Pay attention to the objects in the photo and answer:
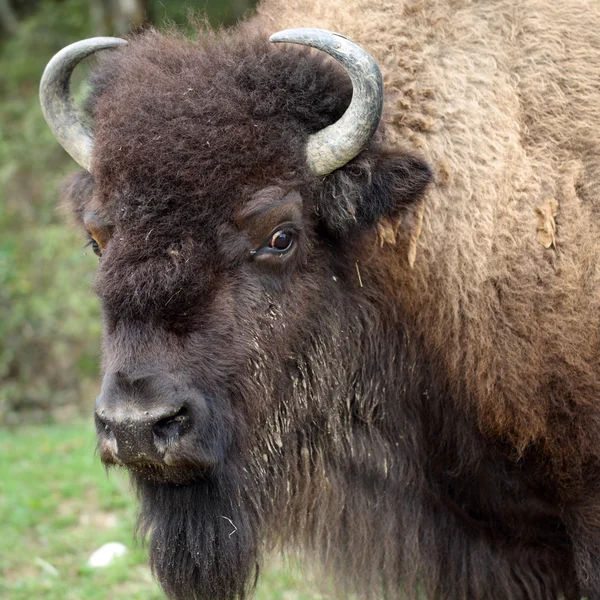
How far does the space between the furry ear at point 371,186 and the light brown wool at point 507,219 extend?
11.8 inches

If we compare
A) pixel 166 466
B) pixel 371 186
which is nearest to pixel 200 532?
pixel 166 466

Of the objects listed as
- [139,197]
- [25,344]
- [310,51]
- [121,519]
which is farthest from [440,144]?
[25,344]

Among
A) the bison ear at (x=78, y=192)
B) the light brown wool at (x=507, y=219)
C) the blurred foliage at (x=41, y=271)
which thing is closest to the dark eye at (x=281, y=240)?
the light brown wool at (x=507, y=219)

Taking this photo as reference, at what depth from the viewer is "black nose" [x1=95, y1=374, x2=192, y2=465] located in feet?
11.0

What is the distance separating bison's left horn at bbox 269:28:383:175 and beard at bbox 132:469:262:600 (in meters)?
1.61

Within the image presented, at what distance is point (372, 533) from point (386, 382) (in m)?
0.90

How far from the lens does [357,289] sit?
4.16 meters

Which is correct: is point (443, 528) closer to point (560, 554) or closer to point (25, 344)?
point (560, 554)

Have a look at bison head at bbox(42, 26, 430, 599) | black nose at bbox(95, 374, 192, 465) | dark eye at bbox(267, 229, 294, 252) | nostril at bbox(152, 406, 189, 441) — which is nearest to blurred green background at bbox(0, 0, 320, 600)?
bison head at bbox(42, 26, 430, 599)

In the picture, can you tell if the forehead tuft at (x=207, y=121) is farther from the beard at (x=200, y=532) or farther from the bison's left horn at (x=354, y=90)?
the beard at (x=200, y=532)

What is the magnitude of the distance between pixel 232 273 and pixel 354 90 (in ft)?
3.24

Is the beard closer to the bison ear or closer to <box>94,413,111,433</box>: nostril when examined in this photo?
<box>94,413,111,433</box>: nostril

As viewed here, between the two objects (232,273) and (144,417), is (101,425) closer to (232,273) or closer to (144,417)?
(144,417)

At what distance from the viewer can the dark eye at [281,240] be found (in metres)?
3.76
